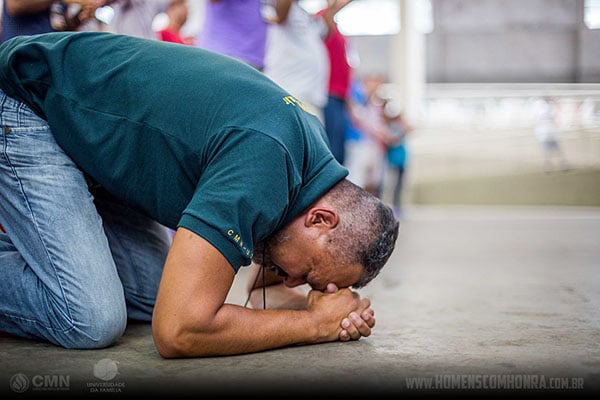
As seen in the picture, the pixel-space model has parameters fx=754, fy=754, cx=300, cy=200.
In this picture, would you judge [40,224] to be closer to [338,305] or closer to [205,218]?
[205,218]

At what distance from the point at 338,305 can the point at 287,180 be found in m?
0.39

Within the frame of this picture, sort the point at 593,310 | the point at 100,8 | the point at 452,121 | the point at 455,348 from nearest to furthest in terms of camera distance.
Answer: the point at 455,348 < the point at 593,310 < the point at 100,8 < the point at 452,121

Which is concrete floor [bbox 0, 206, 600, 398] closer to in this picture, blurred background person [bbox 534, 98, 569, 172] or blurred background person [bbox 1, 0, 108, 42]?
blurred background person [bbox 1, 0, 108, 42]

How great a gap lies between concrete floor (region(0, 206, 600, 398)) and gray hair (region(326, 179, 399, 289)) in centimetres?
24

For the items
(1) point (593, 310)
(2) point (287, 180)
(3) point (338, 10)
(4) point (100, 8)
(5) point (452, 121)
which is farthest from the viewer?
(5) point (452, 121)

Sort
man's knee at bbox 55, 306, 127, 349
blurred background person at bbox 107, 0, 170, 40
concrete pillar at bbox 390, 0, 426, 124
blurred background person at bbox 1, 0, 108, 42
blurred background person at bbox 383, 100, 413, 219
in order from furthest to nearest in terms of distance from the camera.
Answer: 1. concrete pillar at bbox 390, 0, 426, 124
2. blurred background person at bbox 383, 100, 413, 219
3. blurred background person at bbox 107, 0, 170, 40
4. blurred background person at bbox 1, 0, 108, 42
5. man's knee at bbox 55, 306, 127, 349

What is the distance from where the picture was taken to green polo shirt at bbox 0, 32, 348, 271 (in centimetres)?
157

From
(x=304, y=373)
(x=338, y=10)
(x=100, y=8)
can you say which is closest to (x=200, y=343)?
(x=304, y=373)

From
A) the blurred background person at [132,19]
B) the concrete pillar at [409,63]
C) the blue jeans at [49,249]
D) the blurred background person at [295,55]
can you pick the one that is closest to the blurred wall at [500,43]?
the concrete pillar at [409,63]

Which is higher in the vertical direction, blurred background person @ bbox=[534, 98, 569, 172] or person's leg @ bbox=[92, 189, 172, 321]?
blurred background person @ bbox=[534, 98, 569, 172]

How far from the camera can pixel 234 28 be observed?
371cm

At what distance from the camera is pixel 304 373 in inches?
64.2

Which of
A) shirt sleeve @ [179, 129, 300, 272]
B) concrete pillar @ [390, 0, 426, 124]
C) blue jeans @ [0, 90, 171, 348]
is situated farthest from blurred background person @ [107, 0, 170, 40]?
concrete pillar @ [390, 0, 426, 124]

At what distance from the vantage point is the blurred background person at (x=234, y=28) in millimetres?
3695
